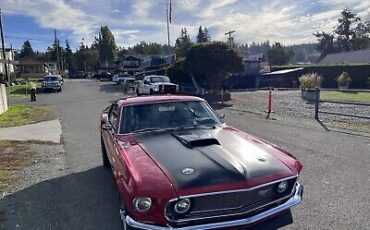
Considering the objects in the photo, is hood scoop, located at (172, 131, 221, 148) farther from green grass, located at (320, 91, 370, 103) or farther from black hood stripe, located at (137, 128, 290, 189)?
green grass, located at (320, 91, 370, 103)

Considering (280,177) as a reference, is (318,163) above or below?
below

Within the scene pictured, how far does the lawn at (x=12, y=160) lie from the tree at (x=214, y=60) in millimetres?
14491

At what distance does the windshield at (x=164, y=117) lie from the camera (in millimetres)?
4527

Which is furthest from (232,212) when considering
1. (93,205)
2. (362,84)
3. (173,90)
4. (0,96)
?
(362,84)

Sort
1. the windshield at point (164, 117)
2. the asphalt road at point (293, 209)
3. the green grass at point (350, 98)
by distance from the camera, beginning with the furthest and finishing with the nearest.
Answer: the green grass at point (350, 98), the windshield at point (164, 117), the asphalt road at point (293, 209)

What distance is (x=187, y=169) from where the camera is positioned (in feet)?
→ 10.2

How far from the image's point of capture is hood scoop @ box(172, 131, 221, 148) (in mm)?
3777

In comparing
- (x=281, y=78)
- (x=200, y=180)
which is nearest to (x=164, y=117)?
(x=200, y=180)

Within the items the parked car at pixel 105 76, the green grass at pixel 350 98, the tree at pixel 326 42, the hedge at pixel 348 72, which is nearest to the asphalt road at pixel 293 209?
the green grass at pixel 350 98

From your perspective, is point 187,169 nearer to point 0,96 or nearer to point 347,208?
point 347,208

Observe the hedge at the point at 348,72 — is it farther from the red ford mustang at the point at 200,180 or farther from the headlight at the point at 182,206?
the headlight at the point at 182,206

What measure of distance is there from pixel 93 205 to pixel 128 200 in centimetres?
204

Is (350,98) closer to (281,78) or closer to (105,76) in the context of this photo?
(281,78)

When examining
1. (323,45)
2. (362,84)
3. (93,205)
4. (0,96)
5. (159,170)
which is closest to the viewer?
(159,170)
